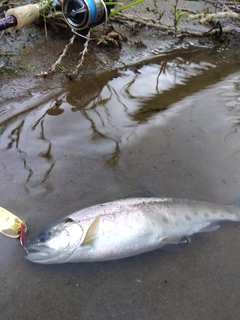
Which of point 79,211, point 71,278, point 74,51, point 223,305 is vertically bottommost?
point 223,305

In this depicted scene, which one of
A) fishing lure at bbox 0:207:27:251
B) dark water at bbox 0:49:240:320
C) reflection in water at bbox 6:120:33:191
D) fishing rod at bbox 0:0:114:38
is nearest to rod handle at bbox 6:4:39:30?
fishing rod at bbox 0:0:114:38

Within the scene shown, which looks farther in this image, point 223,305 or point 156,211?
point 156,211

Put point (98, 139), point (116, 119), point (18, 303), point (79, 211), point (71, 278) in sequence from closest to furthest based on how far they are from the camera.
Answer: point (18, 303)
point (71, 278)
point (79, 211)
point (98, 139)
point (116, 119)

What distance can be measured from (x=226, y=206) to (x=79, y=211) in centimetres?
127

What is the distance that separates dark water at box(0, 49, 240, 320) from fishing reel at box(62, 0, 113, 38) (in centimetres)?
76

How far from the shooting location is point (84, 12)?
4.31m

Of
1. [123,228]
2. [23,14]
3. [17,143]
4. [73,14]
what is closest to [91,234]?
[123,228]

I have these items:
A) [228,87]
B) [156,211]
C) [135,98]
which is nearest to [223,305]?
[156,211]

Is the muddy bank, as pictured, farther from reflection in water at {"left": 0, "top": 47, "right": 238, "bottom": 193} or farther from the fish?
the fish

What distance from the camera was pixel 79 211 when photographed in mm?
2590

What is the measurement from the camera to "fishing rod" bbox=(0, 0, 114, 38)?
4262 mm

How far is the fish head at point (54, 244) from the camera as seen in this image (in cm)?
234

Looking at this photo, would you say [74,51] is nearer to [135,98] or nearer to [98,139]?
[135,98]

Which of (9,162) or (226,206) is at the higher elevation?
(9,162)
